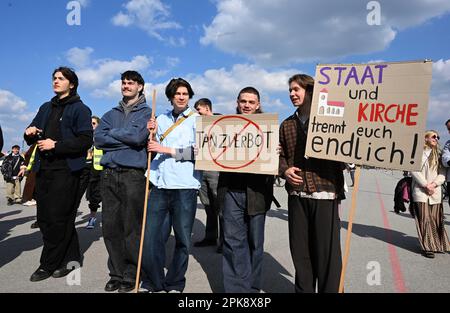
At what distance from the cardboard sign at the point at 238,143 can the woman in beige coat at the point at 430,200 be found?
327 cm

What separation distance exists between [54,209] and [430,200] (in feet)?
16.9

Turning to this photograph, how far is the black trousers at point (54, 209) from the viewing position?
149 inches

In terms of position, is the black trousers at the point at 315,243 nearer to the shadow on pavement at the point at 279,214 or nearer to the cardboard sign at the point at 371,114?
the cardboard sign at the point at 371,114

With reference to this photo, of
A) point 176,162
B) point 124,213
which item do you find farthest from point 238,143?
point 124,213

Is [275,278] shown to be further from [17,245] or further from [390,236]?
[17,245]

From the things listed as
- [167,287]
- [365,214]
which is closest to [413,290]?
[167,287]

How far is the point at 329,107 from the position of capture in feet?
8.86

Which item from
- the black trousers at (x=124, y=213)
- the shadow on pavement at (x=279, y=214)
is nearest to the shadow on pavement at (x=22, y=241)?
the black trousers at (x=124, y=213)

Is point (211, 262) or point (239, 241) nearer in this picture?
point (239, 241)

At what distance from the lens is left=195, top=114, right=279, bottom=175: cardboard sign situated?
288 cm

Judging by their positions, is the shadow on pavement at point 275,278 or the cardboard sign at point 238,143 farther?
the shadow on pavement at point 275,278

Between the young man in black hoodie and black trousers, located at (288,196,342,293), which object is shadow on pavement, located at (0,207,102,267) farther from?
black trousers, located at (288,196,342,293)

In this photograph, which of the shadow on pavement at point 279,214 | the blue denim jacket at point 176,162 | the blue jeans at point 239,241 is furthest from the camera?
the shadow on pavement at point 279,214

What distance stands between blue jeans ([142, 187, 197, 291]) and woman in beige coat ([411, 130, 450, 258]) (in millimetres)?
3643
